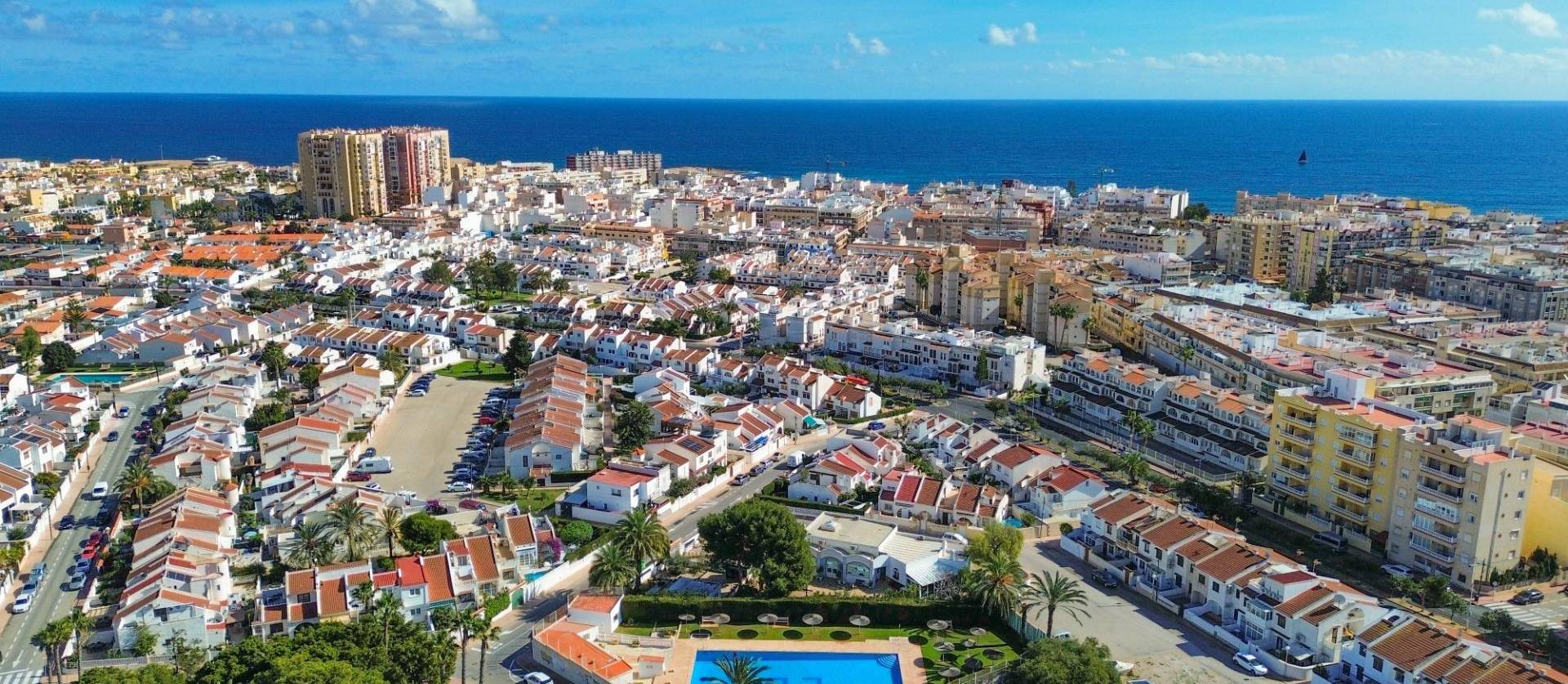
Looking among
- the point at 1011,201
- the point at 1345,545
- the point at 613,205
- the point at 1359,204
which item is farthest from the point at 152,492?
the point at 1359,204

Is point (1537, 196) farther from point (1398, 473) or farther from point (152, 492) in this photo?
point (152, 492)

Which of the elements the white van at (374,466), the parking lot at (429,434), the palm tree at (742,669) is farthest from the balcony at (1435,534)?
the white van at (374,466)

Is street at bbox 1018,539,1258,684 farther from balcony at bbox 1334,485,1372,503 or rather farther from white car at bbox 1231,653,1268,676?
balcony at bbox 1334,485,1372,503

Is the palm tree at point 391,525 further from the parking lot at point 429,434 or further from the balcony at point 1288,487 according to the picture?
the balcony at point 1288,487

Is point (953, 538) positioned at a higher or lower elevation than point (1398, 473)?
lower

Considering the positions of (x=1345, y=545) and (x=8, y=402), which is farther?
(x=8, y=402)

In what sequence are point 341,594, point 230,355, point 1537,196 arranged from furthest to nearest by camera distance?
point 1537,196, point 230,355, point 341,594
